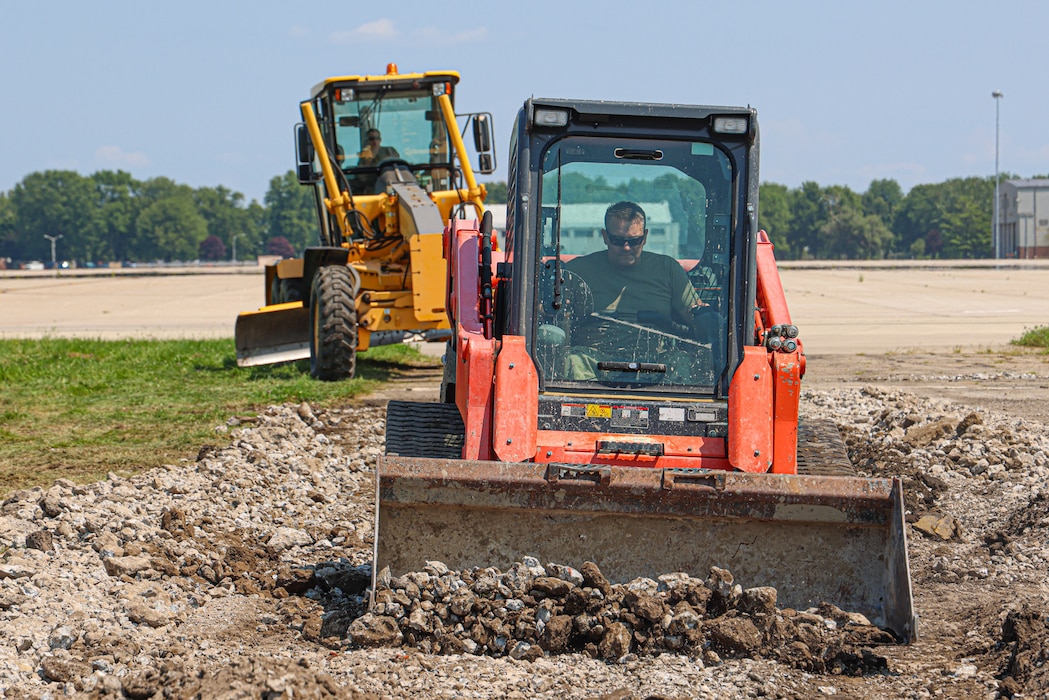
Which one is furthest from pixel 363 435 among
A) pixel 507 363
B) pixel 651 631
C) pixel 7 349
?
pixel 7 349

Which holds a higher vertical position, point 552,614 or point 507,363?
point 507,363

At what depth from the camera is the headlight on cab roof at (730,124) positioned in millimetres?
6316

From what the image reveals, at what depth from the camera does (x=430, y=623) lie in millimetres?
5648

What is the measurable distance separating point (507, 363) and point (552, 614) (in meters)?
1.30

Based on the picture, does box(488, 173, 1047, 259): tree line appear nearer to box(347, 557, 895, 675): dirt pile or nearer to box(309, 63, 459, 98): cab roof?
box(309, 63, 459, 98): cab roof

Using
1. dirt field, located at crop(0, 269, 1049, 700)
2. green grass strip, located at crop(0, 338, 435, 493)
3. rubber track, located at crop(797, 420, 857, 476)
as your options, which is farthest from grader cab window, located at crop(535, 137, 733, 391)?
green grass strip, located at crop(0, 338, 435, 493)

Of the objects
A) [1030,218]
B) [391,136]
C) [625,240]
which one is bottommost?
[625,240]

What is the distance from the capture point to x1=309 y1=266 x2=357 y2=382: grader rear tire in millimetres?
13844

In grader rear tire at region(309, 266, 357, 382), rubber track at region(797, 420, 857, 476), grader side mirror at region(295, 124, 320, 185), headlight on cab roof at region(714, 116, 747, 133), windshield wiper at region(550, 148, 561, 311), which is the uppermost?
grader side mirror at region(295, 124, 320, 185)

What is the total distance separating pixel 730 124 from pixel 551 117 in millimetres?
886

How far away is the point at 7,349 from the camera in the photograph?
18.0 meters

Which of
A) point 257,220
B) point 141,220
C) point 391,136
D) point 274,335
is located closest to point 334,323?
point 274,335

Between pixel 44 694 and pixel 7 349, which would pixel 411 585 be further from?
pixel 7 349

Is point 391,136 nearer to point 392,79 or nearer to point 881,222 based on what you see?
point 392,79
